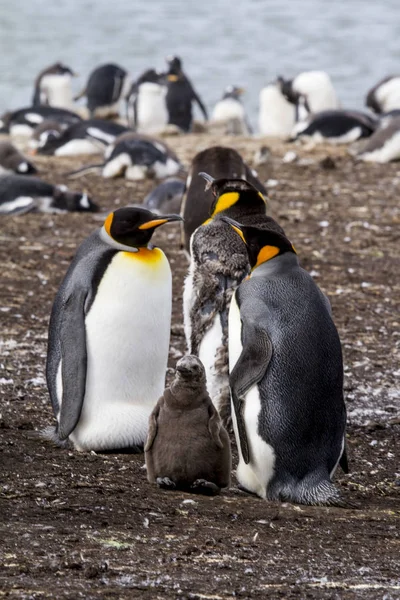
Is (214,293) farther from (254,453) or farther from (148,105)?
(148,105)

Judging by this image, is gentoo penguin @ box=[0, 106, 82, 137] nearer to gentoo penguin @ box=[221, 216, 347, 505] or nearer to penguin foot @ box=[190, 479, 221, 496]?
gentoo penguin @ box=[221, 216, 347, 505]

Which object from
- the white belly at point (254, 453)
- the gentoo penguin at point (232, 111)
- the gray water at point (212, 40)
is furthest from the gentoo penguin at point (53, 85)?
the white belly at point (254, 453)

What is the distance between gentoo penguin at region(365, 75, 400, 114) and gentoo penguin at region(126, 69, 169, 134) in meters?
4.02

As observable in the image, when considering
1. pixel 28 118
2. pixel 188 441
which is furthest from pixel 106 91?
pixel 188 441

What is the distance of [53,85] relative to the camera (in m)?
24.5

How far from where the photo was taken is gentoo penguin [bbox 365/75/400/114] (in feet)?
68.4

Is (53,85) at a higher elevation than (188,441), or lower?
lower

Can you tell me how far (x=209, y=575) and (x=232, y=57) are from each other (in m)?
51.0

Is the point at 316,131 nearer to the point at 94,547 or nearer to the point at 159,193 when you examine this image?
the point at 159,193

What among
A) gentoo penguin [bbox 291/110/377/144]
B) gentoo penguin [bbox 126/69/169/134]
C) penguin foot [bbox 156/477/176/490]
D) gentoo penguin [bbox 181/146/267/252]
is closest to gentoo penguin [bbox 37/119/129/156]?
gentoo penguin [bbox 291/110/377/144]

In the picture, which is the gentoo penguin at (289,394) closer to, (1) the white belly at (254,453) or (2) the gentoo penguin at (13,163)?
(1) the white belly at (254,453)

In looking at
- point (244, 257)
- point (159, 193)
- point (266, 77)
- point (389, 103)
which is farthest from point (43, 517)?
point (266, 77)

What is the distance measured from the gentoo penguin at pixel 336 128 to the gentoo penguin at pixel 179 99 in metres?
3.73

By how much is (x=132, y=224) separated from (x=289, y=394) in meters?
1.13
